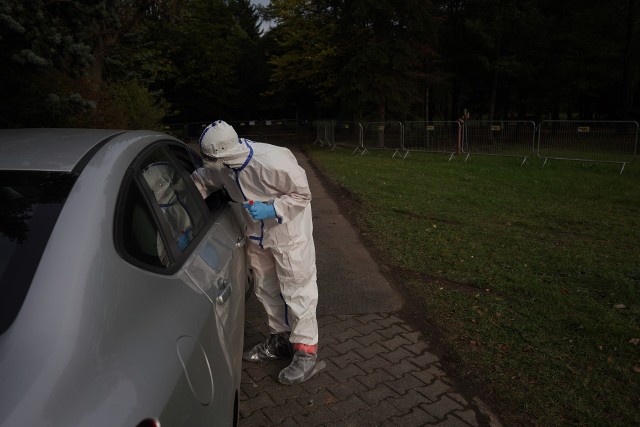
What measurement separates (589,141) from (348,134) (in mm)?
9913

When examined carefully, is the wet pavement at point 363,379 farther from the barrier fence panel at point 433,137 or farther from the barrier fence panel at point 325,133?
the barrier fence panel at point 325,133

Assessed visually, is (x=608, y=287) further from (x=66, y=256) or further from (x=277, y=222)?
(x=66, y=256)

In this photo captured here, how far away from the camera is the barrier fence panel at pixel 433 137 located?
16.6 m

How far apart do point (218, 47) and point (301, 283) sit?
129 feet

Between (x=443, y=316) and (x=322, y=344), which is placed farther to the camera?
(x=443, y=316)

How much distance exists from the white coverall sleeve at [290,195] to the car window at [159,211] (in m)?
0.44

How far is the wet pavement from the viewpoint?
2879 mm

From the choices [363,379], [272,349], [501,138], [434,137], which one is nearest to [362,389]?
[363,379]

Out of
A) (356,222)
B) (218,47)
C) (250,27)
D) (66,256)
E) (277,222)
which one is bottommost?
(356,222)

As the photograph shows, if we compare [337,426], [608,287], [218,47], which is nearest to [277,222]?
[337,426]

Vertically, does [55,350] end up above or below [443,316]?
above

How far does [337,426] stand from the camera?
9.15ft

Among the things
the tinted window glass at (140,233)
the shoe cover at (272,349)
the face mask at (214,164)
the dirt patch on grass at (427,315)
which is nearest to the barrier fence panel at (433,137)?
the dirt patch on grass at (427,315)

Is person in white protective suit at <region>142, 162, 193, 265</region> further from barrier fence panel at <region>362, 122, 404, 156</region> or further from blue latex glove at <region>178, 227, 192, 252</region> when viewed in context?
barrier fence panel at <region>362, 122, 404, 156</region>
